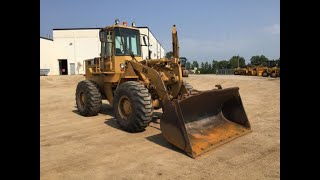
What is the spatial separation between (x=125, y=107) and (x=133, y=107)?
62cm

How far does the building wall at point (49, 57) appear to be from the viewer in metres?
41.9

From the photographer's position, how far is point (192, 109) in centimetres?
664

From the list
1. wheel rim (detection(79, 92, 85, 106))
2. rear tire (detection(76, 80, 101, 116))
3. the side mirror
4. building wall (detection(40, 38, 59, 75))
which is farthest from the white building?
the side mirror

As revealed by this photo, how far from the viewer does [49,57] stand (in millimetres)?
43344

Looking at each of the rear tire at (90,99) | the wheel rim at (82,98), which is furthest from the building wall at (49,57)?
the rear tire at (90,99)

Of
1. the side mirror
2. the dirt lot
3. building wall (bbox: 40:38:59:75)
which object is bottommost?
the dirt lot

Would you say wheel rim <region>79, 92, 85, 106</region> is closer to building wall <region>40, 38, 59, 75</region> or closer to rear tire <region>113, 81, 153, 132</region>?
rear tire <region>113, 81, 153, 132</region>

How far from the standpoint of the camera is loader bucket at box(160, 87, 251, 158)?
18.7 feet

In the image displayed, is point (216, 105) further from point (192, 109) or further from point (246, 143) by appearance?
point (246, 143)

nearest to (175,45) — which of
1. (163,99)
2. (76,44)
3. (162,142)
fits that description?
(163,99)
